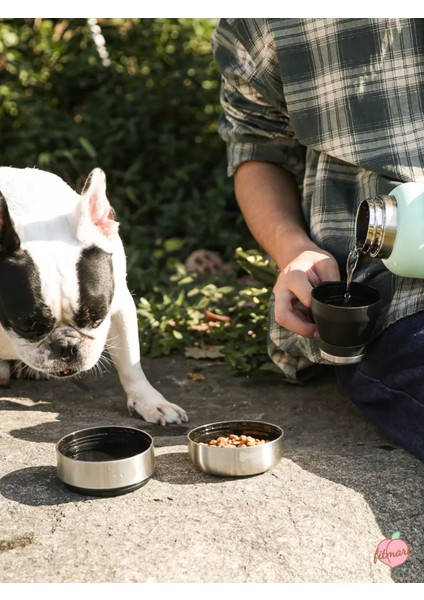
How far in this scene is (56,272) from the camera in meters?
2.44

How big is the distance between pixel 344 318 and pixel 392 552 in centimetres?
58

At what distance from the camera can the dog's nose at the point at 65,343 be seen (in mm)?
2521

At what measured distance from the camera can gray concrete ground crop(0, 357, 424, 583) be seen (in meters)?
1.97

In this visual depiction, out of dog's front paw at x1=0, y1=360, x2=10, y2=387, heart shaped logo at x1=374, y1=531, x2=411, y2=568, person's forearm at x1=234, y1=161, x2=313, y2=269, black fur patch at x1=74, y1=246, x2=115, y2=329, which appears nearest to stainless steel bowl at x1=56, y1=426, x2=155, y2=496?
black fur patch at x1=74, y1=246, x2=115, y2=329

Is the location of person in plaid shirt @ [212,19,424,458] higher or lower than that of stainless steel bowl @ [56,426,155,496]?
higher

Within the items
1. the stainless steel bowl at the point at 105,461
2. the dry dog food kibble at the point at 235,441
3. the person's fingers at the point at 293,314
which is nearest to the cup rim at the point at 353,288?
the person's fingers at the point at 293,314

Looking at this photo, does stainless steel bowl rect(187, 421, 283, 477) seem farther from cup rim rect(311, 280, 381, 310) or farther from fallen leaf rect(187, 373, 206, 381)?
fallen leaf rect(187, 373, 206, 381)

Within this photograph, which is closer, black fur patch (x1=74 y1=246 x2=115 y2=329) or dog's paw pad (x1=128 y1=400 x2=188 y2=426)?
black fur patch (x1=74 y1=246 x2=115 y2=329)

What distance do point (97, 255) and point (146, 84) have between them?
9.22ft

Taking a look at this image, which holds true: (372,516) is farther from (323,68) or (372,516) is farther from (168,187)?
(168,187)

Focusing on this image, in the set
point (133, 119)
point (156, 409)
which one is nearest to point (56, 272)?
point (156, 409)

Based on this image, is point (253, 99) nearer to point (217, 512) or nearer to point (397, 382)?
point (397, 382)

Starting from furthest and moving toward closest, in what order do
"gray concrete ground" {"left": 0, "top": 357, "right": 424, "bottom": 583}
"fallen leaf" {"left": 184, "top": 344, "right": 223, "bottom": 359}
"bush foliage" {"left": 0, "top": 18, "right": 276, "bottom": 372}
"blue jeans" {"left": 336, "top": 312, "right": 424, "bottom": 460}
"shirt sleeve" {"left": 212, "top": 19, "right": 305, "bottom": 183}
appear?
1. "bush foliage" {"left": 0, "top": 18, "right": 276, "bottom": 372}
2. "fallen leaf" {"left": 184, "top": 344, "right": 223, "bottom": 359}
3. "shirt sleeve" {"left": 212, "top": 19, "right": 305, "bottom": 183}
4. "blue jeans" {"left": 336, "top": 312, "right": 424, "bottom": 460}
5. "gray concrete ground" {"left": 0, "top": 357, "right": 424, "bottom": 583}

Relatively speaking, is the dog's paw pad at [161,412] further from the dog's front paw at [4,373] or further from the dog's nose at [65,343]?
the dog's front paw at [4,373]
